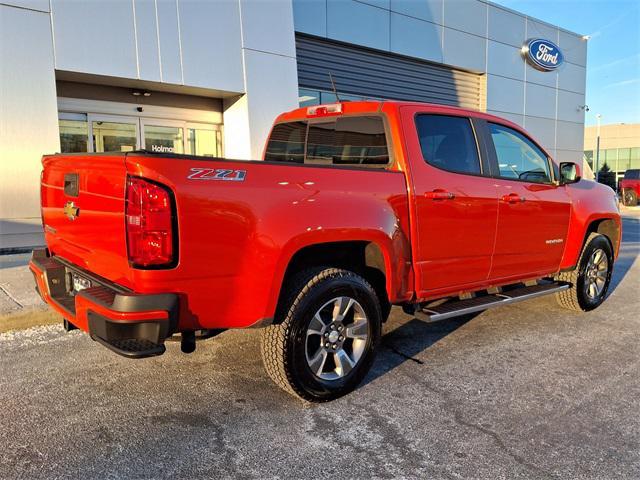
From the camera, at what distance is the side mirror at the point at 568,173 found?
499 cm

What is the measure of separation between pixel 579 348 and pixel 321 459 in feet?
9.41

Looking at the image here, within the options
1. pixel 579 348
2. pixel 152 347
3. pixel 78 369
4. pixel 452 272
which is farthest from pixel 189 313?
pixel 579 348

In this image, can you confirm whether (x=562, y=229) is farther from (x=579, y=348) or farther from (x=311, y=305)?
(x=311, y=305)

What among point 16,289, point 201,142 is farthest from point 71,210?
point 201,142

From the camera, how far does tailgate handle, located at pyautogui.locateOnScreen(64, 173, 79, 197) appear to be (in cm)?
316

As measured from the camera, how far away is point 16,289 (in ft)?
19.1

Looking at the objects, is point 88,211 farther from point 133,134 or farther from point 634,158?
point 634,158

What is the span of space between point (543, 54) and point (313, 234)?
1939 centimetres

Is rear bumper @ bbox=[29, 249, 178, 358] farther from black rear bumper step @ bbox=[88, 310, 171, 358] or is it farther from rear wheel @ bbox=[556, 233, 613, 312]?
rear wheel @ bbox=[556, 233, 613, 312]

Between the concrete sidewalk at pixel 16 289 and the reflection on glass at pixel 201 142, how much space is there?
15.0 ft

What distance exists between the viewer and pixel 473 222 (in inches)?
160

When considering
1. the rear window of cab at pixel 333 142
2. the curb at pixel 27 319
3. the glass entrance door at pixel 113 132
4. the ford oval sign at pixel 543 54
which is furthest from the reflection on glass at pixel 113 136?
the ford oval sign at pixel 543 54

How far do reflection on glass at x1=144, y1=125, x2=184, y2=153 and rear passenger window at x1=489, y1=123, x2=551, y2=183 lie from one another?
A: 25.2 feet

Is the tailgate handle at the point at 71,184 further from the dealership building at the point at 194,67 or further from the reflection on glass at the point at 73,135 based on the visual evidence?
the reflection on glass at the point at 73,135
